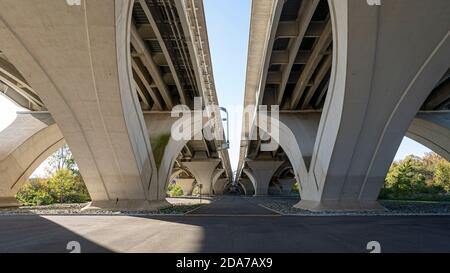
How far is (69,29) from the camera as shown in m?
12.5

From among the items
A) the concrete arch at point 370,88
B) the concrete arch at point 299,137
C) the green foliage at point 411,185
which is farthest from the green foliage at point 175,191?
the concrete arch at point 370,88

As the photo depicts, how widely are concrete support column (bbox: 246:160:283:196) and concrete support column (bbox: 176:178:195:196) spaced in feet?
84.1

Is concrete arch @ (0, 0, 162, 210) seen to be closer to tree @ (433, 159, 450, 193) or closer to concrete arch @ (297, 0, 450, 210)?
concrete arch @ (297, 0, 450, 210)

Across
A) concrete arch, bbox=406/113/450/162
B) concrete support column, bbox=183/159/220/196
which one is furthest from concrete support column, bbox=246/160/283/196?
concrete arch, bbox=406/113/450/162

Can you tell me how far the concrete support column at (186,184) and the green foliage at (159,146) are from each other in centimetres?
6268

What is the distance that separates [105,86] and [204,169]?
4920 cm

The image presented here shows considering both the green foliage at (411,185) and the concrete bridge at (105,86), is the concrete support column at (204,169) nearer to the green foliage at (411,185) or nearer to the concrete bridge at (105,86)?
the green foliage at (411,185)

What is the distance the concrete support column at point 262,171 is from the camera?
188 feet

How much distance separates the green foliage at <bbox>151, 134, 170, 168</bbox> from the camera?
73.2 ft

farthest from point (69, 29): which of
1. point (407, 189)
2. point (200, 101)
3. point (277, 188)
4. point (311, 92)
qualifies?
point (277, 188)
